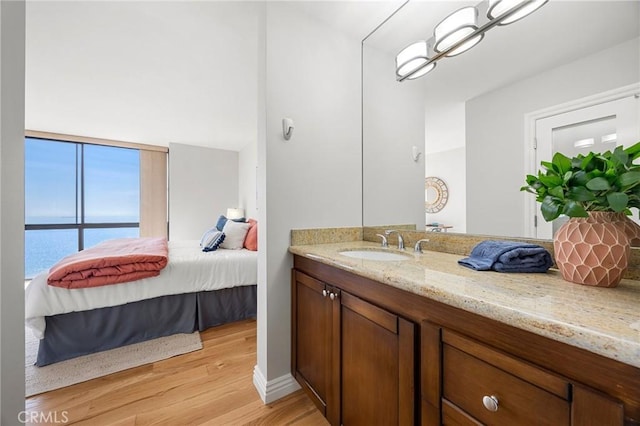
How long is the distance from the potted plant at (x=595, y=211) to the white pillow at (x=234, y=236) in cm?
288

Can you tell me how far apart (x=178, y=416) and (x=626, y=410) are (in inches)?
70.4

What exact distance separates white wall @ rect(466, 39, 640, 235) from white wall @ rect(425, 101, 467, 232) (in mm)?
39

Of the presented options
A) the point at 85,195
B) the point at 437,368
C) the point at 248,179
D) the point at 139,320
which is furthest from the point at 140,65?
the point at 85,195

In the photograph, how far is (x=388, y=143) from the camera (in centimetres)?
177

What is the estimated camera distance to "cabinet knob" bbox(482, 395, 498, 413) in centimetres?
55

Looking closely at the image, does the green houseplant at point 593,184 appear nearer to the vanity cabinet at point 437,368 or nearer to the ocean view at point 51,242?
the vanity cabinet at point 437,368

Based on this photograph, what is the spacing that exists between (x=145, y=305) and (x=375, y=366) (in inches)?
82.8

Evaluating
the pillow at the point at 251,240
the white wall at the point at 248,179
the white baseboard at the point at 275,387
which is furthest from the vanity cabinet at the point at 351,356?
the white wall at the point at 248,179

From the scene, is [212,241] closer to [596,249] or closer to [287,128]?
[287,128]

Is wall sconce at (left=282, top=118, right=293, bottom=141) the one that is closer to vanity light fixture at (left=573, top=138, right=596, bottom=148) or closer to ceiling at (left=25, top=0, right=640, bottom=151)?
ceiling at (left=25, top=0, right=640, bottom=151)

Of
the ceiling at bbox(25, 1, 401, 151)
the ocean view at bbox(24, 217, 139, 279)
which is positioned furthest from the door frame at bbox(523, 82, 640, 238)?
the ocean view at bbox(24, 217, 139, 279)

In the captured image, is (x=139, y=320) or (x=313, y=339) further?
(x=139, y=320)

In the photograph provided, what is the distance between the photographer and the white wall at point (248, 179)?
457cm

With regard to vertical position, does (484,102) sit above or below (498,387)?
above
